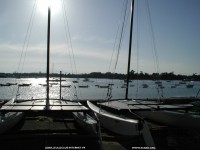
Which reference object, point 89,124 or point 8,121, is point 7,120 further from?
point 89,124

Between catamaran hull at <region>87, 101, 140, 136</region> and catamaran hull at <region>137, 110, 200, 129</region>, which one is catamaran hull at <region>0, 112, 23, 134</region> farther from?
catamaran hull at <region>137, 110, 200, 129</region>

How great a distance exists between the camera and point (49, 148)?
894 centimetres

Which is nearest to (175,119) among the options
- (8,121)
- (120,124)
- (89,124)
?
(120,124)

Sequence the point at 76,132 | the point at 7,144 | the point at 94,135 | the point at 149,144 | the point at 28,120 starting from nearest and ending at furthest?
the point at 149,144 < the point at 7,144 < the point at 94,135 < the point at 76,132 < the point at 28,120

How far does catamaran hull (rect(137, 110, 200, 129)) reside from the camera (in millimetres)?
11216

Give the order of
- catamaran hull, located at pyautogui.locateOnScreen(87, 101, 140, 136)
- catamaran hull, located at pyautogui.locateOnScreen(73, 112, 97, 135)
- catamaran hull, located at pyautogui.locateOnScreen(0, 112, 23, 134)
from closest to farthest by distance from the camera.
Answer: catamaran hull, located at pyautogui.locateOnScreen(87, 101, 140, 136), catamaran hull, located at pyautogui.locateOnScreen(73, 112, 97, 135), catamaran hull, located at pyautogui.locateOnScreen(0, 112, 23, 134)

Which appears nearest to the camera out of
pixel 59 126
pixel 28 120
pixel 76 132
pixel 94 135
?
pixel 94 135

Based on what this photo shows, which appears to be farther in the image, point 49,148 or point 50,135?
point 50,135

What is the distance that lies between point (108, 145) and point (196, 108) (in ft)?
19.3

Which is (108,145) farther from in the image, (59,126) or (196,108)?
(196,108)

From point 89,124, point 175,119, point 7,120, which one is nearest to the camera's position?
point 89,124

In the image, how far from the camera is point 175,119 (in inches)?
480

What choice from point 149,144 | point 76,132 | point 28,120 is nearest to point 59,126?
point 76,132

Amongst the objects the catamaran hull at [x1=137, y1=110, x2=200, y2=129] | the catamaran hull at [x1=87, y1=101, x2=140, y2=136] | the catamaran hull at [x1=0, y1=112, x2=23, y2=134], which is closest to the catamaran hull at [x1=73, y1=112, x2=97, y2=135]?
the catamaran hull at [x1=87, y1=101, x2=140, y2=136]
